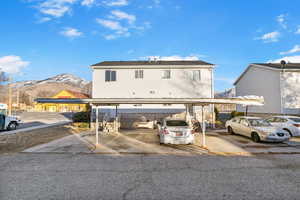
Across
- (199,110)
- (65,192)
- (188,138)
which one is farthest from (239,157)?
(199,110)

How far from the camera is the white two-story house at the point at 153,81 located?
1925 cm

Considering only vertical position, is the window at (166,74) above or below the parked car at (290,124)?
above

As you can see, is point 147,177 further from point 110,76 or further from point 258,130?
point 110,76

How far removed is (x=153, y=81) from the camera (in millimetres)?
19422

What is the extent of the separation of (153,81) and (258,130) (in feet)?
38.2

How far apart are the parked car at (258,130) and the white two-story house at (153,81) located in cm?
722

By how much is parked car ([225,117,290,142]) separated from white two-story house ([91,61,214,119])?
7.22 m

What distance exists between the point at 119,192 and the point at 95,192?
0.58m

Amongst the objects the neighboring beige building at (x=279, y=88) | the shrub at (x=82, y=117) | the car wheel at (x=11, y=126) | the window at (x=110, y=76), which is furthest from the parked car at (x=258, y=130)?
the car wheel at (x=11, y=126)

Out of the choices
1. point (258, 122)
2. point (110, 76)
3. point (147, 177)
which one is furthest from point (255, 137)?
point (110, 76)

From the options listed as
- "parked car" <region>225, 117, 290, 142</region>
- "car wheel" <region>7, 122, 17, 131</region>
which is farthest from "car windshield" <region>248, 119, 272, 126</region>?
"car wheel" <region>7, 122, 17, 131</region>

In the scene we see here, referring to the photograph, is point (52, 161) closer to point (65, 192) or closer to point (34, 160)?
point (34, 160)

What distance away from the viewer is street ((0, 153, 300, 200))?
4105 millimetres

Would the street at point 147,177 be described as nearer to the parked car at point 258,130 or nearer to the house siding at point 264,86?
the parked car at point 258,130
